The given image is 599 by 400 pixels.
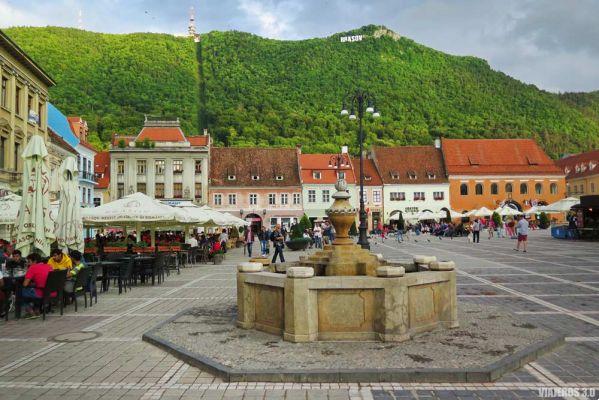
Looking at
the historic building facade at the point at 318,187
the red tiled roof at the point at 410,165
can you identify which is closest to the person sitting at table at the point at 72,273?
the historic building facade at the point at 318,187

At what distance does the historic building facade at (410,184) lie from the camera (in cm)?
6184

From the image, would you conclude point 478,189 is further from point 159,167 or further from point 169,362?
point 169,362

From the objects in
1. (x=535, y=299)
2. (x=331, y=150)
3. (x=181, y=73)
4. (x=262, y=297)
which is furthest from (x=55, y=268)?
(x=181, y=73)

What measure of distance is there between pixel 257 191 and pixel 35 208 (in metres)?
45.9

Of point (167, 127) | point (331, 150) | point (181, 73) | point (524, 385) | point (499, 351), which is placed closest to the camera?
point (524, 385)

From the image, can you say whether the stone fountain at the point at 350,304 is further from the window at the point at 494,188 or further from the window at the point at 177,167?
the window at the point at 494,188

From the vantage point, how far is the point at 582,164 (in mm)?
74562

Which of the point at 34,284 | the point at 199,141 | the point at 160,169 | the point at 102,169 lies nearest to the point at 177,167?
the point at 160,169

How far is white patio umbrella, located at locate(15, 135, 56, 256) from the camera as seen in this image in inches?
455

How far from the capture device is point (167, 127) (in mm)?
57594

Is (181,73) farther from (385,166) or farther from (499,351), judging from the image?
(499,351)

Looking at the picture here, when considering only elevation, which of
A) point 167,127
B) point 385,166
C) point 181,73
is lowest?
point 385,166

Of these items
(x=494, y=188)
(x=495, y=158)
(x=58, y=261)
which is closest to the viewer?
(x=58, y=261)

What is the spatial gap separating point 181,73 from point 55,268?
315 feet
